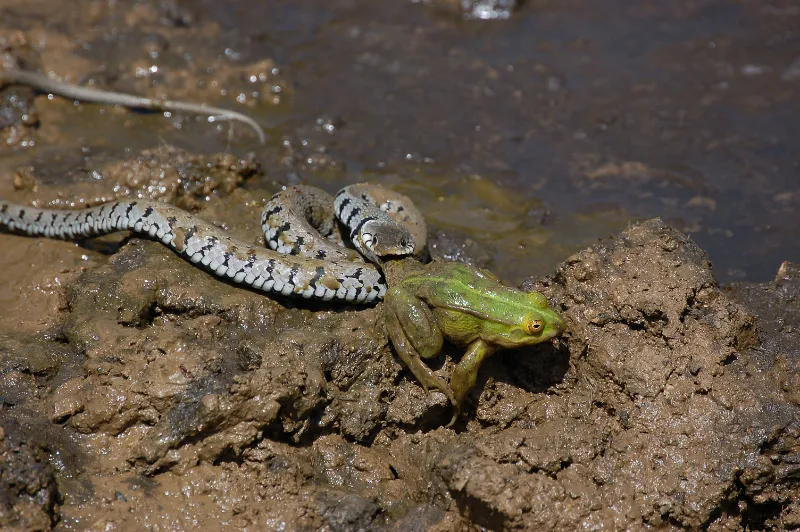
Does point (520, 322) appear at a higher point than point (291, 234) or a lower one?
higher

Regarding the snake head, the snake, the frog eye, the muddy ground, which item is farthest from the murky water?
the frog eye

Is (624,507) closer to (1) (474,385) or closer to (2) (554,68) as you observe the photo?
(1) (474,385)

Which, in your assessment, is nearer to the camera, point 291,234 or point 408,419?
point 408,419

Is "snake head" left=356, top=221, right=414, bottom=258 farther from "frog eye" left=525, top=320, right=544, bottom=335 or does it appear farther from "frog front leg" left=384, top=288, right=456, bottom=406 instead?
"frog eye" left=525, top=320, right=544, bottom=335

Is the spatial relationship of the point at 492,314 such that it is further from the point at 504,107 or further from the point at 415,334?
the point at 504,107

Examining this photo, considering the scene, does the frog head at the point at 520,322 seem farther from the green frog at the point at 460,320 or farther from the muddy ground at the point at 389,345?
the muddy ground at the point at 389,345

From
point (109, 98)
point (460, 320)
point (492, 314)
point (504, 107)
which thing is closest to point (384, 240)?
point (460, 320)

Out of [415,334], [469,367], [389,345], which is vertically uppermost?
[415,334]
